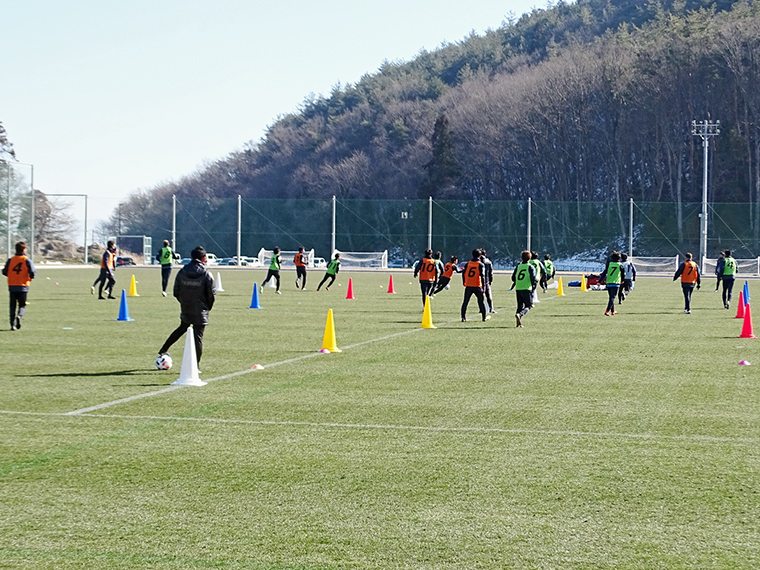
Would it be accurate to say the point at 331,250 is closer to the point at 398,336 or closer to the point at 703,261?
the point at 703,261

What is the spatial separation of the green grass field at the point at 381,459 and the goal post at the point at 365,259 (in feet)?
199

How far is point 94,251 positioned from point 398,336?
63928 millimetres

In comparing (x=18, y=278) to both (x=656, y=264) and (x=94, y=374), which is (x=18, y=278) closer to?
(x=94, y=374)

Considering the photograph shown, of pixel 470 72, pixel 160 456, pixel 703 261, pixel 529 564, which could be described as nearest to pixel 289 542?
pixel 529 564

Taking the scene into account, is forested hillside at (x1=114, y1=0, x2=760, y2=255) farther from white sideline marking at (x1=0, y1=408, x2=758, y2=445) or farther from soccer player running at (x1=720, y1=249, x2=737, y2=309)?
white sideline marking at (x1=0, y1=408, x2=758, y2=445)

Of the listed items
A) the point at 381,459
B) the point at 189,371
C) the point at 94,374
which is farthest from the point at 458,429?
the point at 94,374

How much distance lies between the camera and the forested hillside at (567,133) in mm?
79188

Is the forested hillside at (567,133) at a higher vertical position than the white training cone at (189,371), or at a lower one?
higher

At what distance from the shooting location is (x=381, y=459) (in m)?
7.56

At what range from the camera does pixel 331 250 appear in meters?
77.8

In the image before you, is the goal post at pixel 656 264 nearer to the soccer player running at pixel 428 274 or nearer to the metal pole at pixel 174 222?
the metal pole at pixel 174 222

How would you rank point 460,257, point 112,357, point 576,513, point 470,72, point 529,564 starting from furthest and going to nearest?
1. point 470,72
2. point 460,257
3. point 112,357
4. point 576,513
5. point 529,564

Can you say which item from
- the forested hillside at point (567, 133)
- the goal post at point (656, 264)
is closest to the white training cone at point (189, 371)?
the goal post at point (656, 264)

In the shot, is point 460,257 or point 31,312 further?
point 460,257
